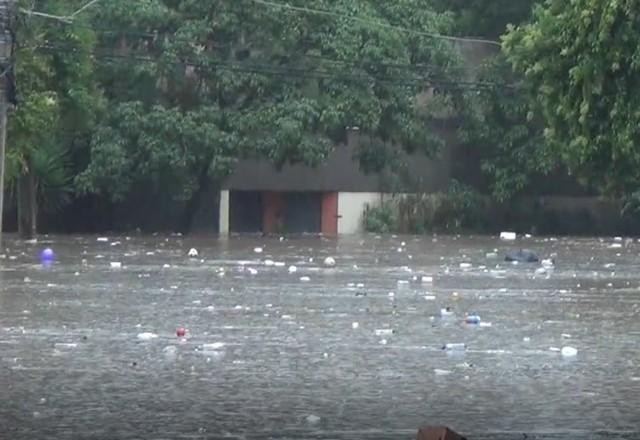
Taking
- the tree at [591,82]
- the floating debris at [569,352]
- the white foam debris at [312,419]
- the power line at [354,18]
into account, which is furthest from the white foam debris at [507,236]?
the white foam debris at [312,419]

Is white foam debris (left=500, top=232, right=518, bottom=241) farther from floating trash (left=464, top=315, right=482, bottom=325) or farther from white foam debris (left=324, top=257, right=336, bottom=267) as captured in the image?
floating trash (left=464, top=315, right=482, bottom=325)

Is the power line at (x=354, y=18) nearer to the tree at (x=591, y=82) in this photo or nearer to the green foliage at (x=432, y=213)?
the green foliage at (x=432, y=213)

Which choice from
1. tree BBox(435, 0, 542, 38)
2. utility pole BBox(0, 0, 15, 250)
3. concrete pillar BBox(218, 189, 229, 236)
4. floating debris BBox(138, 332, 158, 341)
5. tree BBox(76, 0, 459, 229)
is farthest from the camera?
tree BBox(435, 0, 542, 38)

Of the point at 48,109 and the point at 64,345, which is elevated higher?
the point at 48,109

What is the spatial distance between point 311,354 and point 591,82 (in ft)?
11.1

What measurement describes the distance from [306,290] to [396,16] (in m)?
29.3

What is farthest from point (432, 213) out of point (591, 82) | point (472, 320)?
point (591, 82)

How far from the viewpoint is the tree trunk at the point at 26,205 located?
142ft

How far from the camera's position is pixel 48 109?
36.9m

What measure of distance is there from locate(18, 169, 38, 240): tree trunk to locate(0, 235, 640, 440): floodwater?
15258mm

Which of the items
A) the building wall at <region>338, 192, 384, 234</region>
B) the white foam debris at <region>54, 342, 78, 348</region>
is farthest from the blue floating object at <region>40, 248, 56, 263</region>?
the building wall at <region>338, 192, 384, 234</region>

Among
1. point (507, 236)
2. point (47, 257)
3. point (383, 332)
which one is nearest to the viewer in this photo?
point (383, 332)

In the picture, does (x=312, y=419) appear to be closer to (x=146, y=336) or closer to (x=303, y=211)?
(x=146, y=336)

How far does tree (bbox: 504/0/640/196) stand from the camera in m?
15.0
